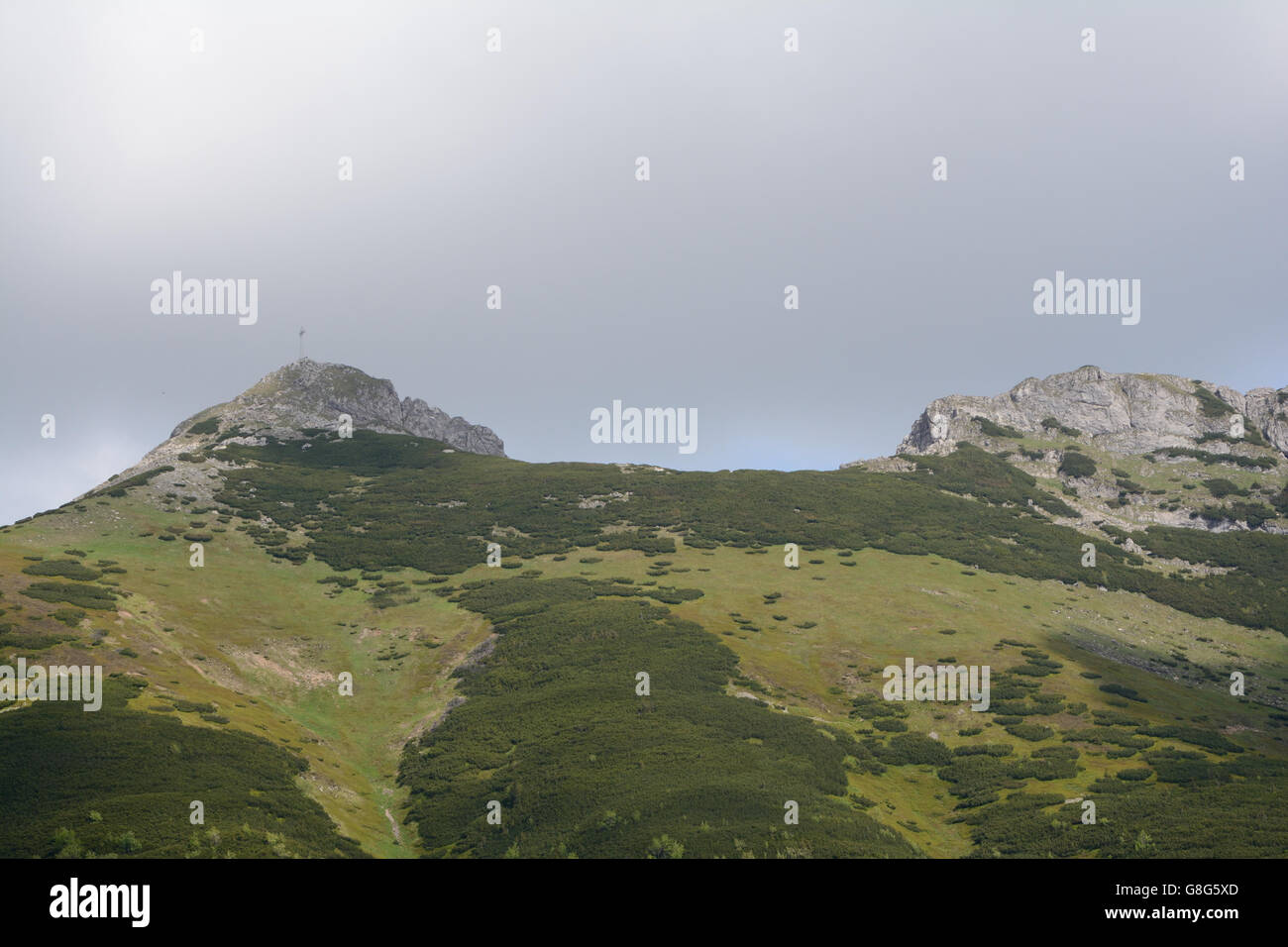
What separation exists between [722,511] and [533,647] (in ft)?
173

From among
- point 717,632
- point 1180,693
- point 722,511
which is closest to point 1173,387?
point 722,511

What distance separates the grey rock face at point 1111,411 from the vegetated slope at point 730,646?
41158 mm

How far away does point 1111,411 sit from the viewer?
17138cm

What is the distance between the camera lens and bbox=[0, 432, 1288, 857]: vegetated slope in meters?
41.9

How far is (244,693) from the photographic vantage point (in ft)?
193

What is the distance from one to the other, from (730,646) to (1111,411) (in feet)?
451

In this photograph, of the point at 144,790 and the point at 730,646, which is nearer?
the point at 144,790

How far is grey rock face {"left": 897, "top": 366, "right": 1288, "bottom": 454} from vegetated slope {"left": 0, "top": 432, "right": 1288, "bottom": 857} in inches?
1620
